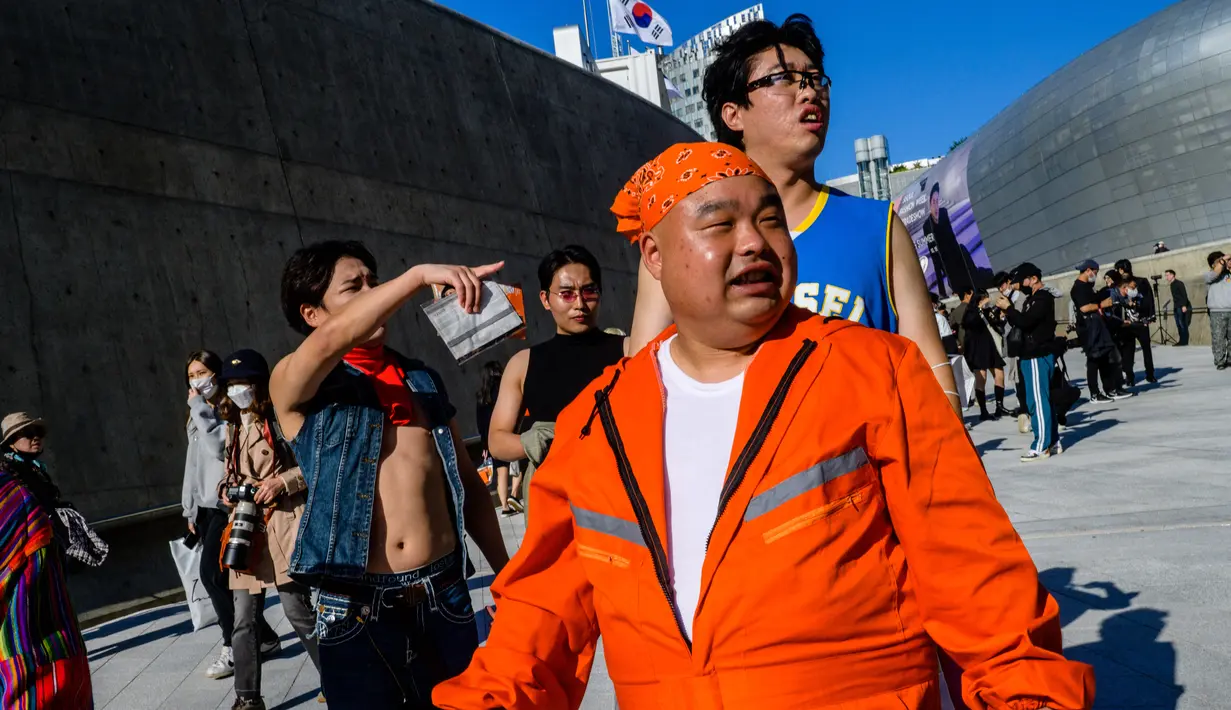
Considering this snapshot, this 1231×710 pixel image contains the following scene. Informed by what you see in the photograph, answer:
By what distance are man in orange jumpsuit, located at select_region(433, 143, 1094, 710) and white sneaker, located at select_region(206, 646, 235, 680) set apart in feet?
16.7

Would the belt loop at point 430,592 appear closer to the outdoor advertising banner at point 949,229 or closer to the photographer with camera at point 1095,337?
the photographer with camera at point 1095,337

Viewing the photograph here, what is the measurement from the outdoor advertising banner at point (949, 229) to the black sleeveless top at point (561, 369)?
176ft

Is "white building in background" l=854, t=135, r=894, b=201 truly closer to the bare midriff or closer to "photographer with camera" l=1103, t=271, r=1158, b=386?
"photographer with camera" l=1103, t=271, r=1158, b=386

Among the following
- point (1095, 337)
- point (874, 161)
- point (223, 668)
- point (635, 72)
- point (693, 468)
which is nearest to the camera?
point (693, 468)

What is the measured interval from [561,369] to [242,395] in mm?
2102

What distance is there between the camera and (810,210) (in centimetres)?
244

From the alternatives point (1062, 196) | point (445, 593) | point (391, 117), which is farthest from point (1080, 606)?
point (1062, 196)

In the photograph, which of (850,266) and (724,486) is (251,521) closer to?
(850,266)

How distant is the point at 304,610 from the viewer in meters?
4.45

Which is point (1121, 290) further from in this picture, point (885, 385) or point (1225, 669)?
point (885, 385)

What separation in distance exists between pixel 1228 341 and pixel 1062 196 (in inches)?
1451

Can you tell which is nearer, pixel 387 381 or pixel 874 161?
pixel 387 381

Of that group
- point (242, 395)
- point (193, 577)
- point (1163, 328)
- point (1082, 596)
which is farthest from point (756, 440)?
point (1163, 328)

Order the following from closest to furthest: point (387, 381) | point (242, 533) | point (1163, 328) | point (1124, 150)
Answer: point (387, 381) < point (242, 533) < point (1163, 328) < point (1124, 150)
